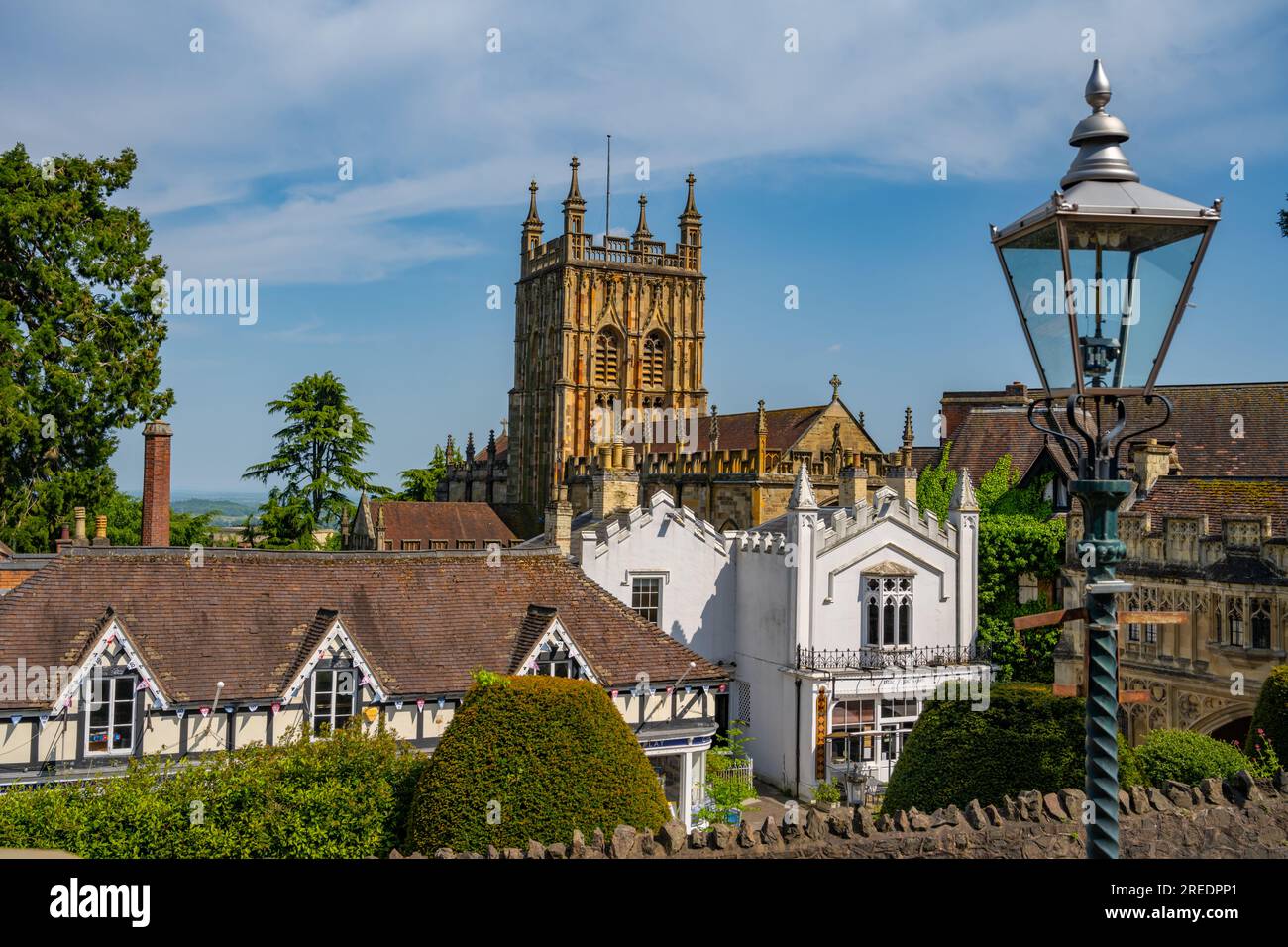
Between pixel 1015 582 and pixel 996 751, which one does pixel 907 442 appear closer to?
pixel 1015 582

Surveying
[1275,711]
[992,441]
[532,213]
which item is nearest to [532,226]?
[532,213]

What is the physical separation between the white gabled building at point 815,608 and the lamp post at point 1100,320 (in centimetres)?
2616

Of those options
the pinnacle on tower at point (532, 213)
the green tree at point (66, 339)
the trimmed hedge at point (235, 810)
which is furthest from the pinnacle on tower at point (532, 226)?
the trimmed hedge at point (235, 810)

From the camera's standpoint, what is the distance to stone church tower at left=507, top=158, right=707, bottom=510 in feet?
257

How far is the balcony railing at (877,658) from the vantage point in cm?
3319

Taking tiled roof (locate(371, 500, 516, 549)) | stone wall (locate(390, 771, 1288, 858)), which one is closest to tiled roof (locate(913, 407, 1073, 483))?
tiled roof (locate(371, 500, 516, 549))

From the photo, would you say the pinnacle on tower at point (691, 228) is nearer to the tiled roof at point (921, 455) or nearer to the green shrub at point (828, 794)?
the tiled roof at point (921, 455)

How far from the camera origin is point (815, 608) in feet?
110

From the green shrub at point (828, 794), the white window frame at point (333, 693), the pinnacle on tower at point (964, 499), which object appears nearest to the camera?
the white window frame at point (333, 693)

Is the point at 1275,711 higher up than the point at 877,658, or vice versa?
the point at 1275,711

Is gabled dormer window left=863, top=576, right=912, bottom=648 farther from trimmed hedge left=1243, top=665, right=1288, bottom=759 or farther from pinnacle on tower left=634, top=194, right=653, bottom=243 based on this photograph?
pinnacle on tower left=634, top=194, right=653, bottom=243

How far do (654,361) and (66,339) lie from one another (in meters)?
46.1
